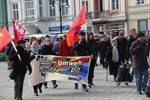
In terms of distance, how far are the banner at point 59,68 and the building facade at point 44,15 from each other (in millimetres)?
35274

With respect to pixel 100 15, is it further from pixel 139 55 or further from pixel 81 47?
pixel 139 55

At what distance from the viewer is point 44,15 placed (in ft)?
166

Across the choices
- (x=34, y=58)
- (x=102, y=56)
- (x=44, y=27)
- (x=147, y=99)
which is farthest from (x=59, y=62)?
(x=44, y=27)

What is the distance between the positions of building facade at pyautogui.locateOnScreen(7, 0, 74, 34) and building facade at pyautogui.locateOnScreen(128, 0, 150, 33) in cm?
797

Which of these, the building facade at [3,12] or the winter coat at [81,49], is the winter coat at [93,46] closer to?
the winter coat at [81,49]

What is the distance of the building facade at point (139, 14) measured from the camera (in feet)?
138

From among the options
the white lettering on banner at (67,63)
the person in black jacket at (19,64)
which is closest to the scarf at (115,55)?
the white lettering on banner at (67,63)

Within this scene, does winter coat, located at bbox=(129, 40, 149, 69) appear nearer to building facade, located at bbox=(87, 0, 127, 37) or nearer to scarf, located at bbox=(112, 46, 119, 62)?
scarf, located at bbox=(112, 46, 119, 62)

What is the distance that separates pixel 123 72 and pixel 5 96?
12.8 ft

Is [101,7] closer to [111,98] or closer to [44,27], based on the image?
[44,27]

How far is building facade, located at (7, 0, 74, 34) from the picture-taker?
159 ft

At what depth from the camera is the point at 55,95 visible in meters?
12.0

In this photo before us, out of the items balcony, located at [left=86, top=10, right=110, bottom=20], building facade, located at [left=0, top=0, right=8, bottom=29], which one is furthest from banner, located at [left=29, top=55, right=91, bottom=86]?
building facade, located at [left=0, top=0, right=8, bottom=29]

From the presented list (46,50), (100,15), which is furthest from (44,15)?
(46,50)
